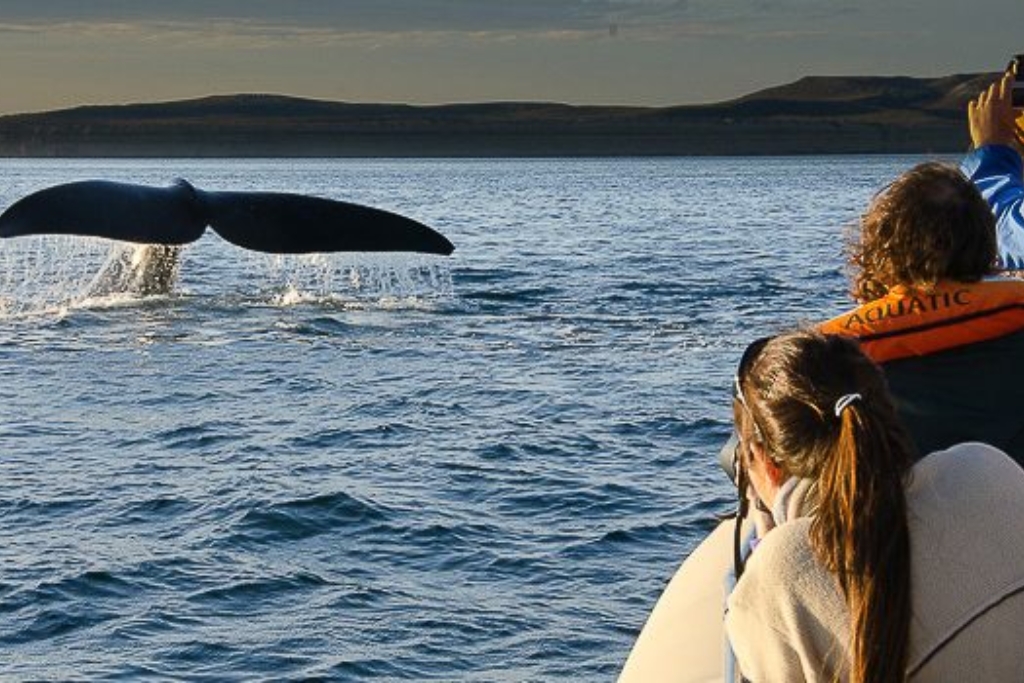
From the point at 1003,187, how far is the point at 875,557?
2.61m

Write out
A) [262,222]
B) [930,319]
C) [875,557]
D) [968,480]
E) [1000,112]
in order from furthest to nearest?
[262,222]
[1000,112]
[930,319]
[968,480]
[875,557]

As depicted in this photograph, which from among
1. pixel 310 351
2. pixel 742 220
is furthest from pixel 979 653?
pixel 742 220

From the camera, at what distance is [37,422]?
14266 millimetres

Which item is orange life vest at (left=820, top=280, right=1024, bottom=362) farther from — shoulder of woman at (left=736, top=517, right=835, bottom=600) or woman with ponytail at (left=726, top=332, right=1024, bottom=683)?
shoulder of woman at (left=736, top=517, right=835, bottom=600)

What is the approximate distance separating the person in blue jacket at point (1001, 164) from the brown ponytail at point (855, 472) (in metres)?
2.34

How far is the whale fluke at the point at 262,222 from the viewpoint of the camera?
16125 mm

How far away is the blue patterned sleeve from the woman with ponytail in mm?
2321

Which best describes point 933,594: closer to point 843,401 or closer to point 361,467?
point 843,401

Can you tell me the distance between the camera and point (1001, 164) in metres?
5.26

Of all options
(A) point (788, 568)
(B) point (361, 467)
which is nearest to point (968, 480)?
(A) point (788, 568)

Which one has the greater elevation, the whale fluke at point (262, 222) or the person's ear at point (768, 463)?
the person's ear at point (768, 463)

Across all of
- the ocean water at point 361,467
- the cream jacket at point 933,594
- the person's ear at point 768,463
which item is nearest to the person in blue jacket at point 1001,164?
the person's ear at point 768,463

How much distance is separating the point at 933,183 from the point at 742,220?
4709 centimetres

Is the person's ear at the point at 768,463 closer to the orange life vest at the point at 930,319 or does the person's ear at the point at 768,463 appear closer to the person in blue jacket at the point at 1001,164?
the orange life vest at the point at 930,319
